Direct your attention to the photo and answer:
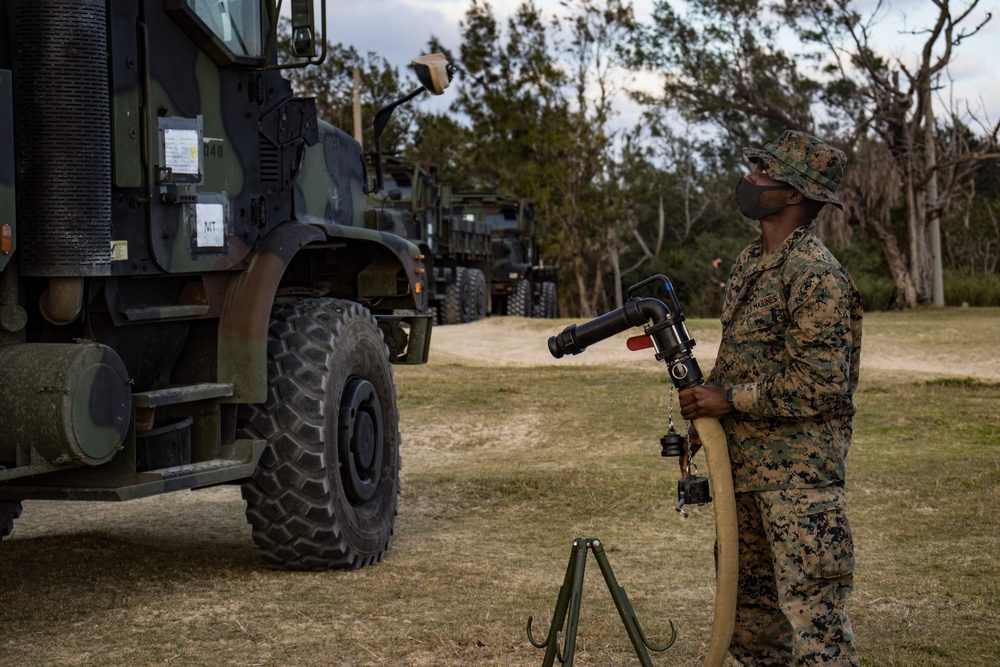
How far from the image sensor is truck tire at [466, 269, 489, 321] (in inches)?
1051

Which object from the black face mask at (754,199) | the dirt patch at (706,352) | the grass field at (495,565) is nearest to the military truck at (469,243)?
the dirt patch at (706,352)

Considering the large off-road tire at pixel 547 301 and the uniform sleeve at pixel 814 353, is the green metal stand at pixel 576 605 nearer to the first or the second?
the uniform sleeve at pixel 814 353

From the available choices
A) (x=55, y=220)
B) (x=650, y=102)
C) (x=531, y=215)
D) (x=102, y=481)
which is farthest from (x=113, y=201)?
(x=650, y=102)

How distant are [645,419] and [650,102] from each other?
23881mm

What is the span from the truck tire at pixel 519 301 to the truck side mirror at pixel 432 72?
24.6m

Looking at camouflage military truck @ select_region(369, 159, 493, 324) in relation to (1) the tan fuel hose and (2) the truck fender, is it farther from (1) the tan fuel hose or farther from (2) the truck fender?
(1) the tan fuel hose

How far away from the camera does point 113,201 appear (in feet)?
17.0

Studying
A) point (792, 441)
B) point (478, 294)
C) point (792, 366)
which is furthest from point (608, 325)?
point (478, 294)

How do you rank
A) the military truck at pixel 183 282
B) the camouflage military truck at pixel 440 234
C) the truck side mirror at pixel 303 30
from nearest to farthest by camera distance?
the military truck at pixel 183 282
the truck side mirror at pixel 303 30
the camouflage military truck at pixel 440 234

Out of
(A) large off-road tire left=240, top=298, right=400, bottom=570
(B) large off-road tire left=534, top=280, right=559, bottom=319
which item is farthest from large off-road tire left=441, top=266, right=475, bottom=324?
(A) large off-road tire left=240, top=298, right=400, bottom=570

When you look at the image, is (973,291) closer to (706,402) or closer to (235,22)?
(235,22)

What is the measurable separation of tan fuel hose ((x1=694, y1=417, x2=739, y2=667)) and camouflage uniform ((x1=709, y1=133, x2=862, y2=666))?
102mm

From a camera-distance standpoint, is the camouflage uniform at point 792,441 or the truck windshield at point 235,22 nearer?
the camouflage uniform at point 792,441

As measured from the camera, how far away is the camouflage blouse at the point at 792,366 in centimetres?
394
